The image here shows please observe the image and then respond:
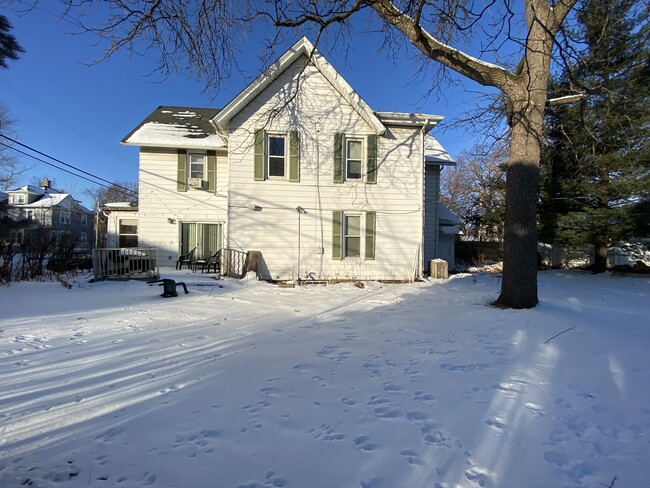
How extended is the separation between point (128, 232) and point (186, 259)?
15.6ft

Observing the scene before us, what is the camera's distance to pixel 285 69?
1198 centimetres

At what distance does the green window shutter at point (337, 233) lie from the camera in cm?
1240

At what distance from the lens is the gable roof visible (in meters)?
11.5

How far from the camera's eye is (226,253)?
1188cm

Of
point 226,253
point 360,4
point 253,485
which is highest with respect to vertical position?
point 360,4

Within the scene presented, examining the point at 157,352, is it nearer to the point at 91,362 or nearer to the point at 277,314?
the point at 91,362

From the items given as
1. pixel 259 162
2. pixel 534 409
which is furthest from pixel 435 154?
pixel 534 409

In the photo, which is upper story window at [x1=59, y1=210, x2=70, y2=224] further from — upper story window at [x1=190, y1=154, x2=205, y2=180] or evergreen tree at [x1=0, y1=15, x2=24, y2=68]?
evergreen tree at [x1=0, y1=15, x2=24, y2=68]

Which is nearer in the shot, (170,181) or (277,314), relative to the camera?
(277,314)

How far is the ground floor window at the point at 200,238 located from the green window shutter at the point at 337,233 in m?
5.56

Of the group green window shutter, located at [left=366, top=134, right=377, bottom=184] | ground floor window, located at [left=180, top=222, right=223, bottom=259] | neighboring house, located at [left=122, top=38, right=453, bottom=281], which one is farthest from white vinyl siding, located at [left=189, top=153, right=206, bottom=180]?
green window shutter, located at [left=366, top=134, right=377, bottom=184]

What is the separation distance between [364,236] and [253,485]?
1086cm

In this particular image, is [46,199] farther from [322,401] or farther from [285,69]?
[322,401]

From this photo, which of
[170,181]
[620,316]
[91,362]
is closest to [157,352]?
[91,362]
